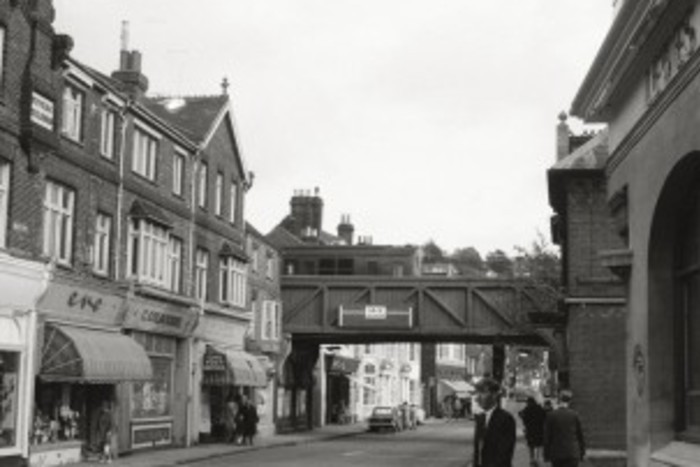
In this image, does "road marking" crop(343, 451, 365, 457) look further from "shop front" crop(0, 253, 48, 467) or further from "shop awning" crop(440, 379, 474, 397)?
"shop awning" crop(440, 379, 474, 397)

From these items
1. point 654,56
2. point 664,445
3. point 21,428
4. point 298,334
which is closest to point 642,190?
point 654,56

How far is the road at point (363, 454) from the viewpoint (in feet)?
98.1

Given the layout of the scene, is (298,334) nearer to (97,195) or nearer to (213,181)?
(213,181)

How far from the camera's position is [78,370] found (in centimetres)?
2528

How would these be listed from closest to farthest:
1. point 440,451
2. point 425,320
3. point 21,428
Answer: point 21,428 < point 440,451 < point 425,320

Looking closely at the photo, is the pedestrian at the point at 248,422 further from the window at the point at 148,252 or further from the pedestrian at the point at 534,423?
the pedestrian at the point at 534,423

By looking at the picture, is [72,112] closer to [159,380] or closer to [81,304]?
[81,304]

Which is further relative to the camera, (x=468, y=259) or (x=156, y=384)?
(x=468, y=259)

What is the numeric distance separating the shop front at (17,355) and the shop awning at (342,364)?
3709cm

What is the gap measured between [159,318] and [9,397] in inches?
364

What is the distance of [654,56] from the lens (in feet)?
42.7

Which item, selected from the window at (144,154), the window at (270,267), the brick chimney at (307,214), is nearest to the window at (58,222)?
the window at (144,154)

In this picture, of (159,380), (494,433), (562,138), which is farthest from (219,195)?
(494,433)

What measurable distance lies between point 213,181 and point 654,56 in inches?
1055
